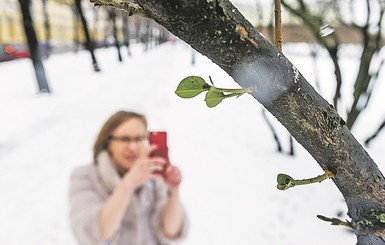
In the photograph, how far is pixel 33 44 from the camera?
12.8m

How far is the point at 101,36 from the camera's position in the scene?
51844mm

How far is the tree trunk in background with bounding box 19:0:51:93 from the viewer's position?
40.9 feet

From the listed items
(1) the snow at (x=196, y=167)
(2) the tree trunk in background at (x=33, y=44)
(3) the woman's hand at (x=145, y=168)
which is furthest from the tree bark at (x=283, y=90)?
(2) the tree trunk in background at (x=33, y=44)

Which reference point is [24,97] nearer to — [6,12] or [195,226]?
[195,226]

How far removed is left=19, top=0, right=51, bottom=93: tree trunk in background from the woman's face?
10.6 m

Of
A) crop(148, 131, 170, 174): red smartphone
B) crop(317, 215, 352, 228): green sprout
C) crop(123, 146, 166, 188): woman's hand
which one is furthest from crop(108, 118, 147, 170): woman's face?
crop(317, 215, 352, 228): green sprout

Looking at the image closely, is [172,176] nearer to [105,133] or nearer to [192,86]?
[105,133]

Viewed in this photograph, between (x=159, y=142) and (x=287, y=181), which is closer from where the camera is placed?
(x=287, y=181)

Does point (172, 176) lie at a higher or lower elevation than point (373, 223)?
lower

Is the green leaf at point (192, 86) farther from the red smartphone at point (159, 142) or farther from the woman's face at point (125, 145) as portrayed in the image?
the woman's face at point (125, 145)

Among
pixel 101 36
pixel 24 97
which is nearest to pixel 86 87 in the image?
pixel 24 97

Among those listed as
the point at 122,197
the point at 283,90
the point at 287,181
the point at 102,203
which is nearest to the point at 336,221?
the point at 287,181

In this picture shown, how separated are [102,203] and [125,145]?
1.38 ft

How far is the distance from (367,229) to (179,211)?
2.54 metres
